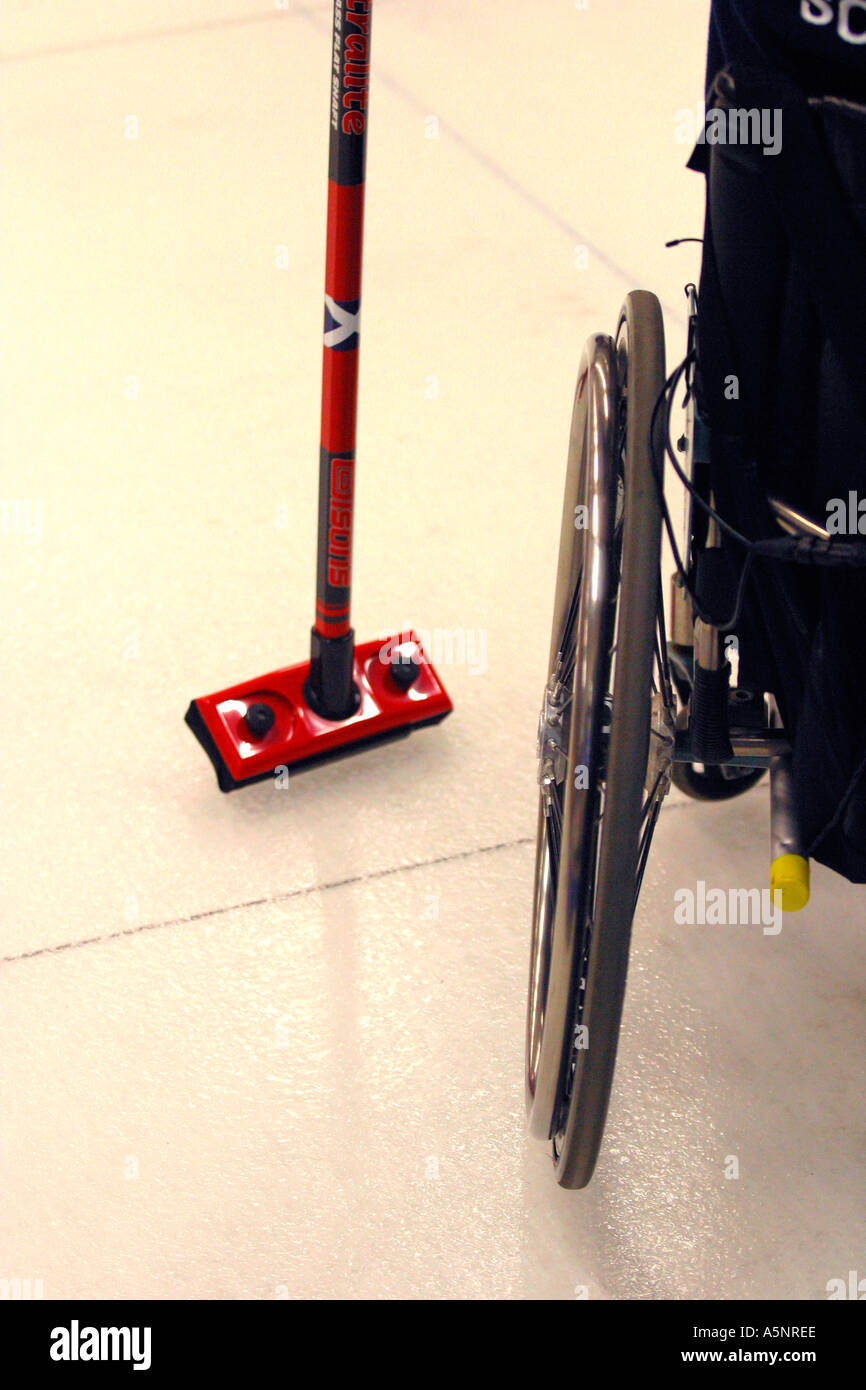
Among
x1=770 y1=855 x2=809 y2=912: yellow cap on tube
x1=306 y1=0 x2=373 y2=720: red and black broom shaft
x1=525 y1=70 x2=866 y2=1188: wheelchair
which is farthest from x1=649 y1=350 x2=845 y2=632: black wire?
x1=306 y1=0 x2=373 y2=720: red and black broom shaft

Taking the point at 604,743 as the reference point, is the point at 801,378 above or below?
above

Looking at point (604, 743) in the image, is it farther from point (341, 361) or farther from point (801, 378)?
point (341, 361)

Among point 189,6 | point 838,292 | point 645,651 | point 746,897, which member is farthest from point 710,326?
point 189,6

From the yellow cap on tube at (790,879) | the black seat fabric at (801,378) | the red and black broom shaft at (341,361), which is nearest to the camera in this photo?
the black seat fabric at (801,378)

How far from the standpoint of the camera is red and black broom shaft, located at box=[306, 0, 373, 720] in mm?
1534

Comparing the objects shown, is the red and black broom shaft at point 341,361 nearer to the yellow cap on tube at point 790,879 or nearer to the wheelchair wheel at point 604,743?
the wheelchair wheel at point 604,743

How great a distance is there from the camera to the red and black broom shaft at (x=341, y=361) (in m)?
1.53

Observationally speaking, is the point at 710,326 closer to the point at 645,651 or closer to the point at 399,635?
the point at 645,651

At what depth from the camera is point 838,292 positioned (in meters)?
1.09

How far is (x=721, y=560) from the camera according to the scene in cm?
125

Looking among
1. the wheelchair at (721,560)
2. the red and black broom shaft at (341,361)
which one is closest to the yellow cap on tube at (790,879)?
the wheelchair at (721,560)

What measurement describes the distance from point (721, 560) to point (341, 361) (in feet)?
2.02

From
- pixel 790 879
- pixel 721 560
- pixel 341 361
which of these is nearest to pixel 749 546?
pixel 721 560

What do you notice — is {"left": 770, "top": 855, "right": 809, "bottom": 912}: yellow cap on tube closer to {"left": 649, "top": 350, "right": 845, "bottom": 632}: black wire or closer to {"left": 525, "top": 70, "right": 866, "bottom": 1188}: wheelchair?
{"left": 525, "top": 70, "right": 866, "bottom": 1188}: wheelchair
